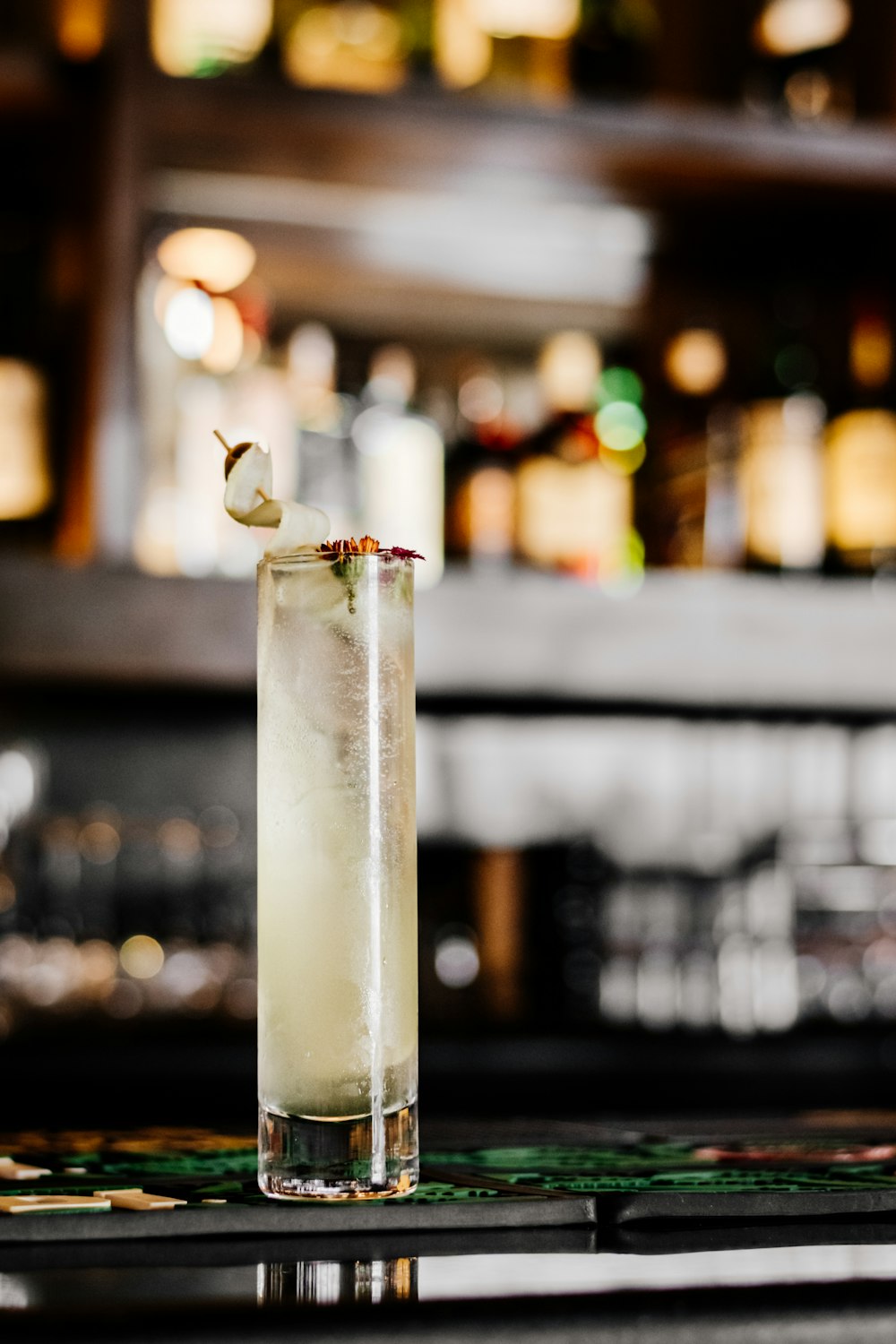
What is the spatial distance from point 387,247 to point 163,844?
2.65 feet

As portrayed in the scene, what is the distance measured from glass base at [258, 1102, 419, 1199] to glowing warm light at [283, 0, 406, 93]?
5.32 ft

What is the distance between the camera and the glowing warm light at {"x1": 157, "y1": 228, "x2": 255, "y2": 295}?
206cm

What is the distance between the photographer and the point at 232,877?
7.30 feet

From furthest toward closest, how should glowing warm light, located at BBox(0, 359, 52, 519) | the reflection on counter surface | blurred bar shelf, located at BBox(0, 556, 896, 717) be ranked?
the reflection on counter surface, glowing warm light, located at BBox(0, 359, 52, 519), blurred bar shelf, located at BBox(0, 556, 896, 717)

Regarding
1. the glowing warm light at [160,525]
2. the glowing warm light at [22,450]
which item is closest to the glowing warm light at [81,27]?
the glowing warm light at [22,450]

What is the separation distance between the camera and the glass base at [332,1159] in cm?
61

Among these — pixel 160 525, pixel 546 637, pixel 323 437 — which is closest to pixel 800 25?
pixel 323 437

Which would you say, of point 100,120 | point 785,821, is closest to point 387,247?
point 100,120

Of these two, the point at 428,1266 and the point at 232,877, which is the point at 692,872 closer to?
the point at 232,877

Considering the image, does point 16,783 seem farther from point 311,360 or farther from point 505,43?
point 505,43

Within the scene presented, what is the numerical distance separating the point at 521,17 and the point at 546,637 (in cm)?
79

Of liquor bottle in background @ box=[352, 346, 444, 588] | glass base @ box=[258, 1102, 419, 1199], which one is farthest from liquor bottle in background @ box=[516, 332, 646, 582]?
glass base @ box=[258, 1102, 419, 1199]

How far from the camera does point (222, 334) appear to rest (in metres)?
2.04

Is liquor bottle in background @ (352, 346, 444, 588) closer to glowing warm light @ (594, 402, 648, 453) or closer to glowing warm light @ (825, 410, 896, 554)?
glowing warm light @ (594, 402, 648, 453)
